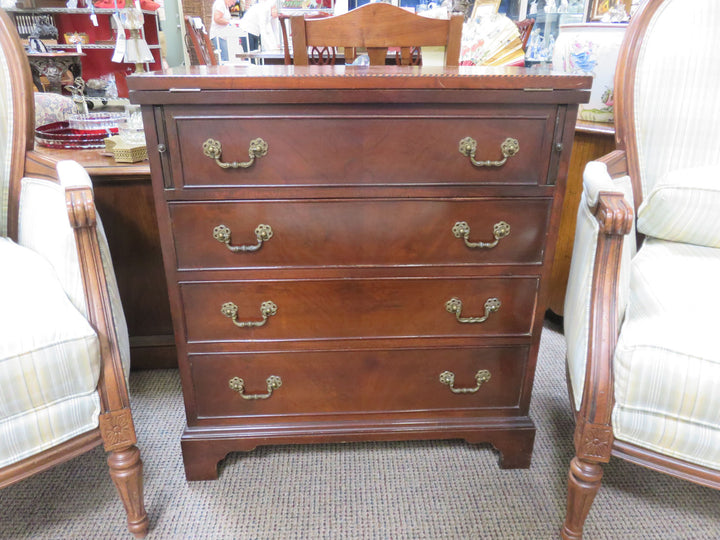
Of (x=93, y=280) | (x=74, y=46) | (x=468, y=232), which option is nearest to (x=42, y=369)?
(x=93, y=280)

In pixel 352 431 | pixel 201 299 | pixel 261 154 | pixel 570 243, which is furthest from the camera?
pixel 570 243

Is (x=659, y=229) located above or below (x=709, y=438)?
above

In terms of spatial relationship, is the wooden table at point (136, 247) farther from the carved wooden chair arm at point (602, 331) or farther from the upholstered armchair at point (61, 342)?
the carved wooden chair arm at point (602, 331)

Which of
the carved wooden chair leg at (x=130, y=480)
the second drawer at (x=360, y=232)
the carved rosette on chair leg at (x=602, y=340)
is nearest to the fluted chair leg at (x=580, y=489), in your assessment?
the carved rosette on chair leg at (x=602, y=340)

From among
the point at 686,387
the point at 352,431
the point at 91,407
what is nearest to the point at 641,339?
the point at 686,387

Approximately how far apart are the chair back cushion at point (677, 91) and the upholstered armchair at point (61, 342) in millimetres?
1244

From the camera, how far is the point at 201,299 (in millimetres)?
1099

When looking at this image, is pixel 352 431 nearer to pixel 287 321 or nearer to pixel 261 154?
pixel 287 321

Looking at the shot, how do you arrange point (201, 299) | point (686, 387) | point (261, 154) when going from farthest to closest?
point (201, 299), point (261, 154), point (686, 387)

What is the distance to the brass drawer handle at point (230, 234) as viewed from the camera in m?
1.03

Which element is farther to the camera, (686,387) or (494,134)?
(494,134)

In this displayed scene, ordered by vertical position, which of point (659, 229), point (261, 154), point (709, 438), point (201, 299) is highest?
point (261, 154)

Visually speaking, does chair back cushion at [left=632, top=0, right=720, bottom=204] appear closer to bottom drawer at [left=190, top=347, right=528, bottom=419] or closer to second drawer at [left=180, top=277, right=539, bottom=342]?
second drawer at [left=180, top=277, right=539, bottom=342]

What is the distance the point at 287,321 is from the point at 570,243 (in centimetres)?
114
